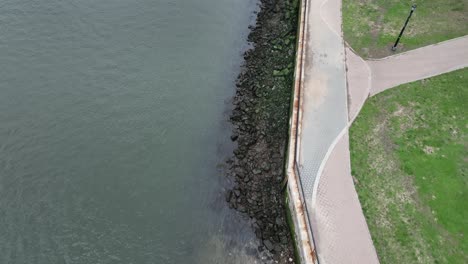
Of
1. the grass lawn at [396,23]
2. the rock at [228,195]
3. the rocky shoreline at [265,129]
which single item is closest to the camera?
the rocky shoreline at [265,129]

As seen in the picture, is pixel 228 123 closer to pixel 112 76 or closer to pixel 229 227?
pixel 229 227

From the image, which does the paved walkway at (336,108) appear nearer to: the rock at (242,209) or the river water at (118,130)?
the rock at (242,209)

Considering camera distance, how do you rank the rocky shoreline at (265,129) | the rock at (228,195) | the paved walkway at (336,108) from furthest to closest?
1. the rock at (228,195)
2. the rocky shoreline at (265,129)
3. the paved walkway at (336,108)

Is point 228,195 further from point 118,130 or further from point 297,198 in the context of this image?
point 118,130

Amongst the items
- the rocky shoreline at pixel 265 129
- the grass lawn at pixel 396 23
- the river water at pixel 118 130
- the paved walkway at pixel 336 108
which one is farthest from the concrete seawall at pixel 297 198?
the grass lawn at pixel 396 23

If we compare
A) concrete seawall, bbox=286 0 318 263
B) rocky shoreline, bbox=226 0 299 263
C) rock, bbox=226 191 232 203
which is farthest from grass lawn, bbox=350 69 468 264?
rock, bbox=226 191 232 203

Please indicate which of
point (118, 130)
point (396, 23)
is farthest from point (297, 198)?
point (396, 23)

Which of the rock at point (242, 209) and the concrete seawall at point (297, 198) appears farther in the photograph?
the rock at point (242, 209)
